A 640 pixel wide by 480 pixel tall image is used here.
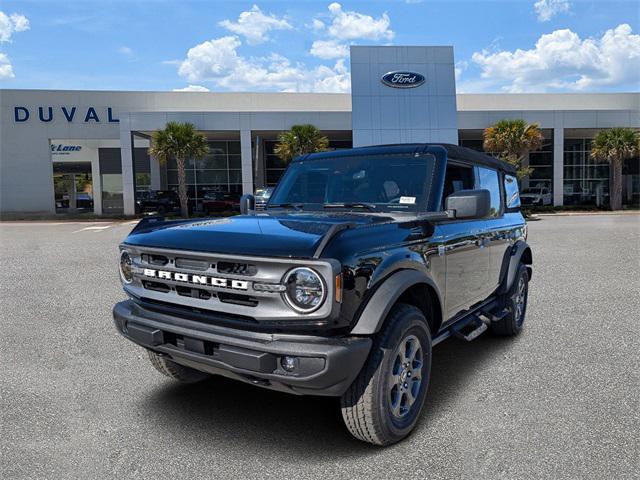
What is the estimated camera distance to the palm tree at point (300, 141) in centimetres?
2938

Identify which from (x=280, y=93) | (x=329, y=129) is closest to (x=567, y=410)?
(x=329, y=129)

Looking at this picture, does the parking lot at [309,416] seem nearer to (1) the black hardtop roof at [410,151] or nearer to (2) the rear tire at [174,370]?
(2) the rear tire at [174,370]

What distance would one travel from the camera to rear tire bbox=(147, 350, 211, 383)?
386 cm

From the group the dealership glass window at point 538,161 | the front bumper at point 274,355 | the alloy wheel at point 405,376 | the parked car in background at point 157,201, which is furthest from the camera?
the dealership glass window at point 538,161

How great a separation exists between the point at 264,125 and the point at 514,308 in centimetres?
2730

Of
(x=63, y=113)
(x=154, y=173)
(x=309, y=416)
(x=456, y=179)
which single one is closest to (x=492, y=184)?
(x=456, y=179)

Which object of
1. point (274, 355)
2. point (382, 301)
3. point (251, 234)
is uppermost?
point (251, 234)

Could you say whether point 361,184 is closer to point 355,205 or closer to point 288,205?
point 355,205

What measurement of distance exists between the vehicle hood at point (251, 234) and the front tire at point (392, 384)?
2.27ft

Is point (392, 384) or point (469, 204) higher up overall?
point (469, 204)

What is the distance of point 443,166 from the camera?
150 inches

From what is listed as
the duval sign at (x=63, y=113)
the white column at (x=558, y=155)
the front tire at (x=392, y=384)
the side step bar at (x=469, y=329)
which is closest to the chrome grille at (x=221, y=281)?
the front tire at (x=392, y=384)

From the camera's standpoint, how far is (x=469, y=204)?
10.8 ft

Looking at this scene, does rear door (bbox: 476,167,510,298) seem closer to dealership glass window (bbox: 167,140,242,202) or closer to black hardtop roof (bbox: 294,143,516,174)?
black hardtop roof (bbox: 294,143,516,174)
